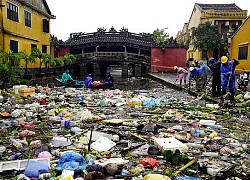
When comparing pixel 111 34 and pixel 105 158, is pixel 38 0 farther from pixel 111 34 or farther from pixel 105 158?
pixel 105 158

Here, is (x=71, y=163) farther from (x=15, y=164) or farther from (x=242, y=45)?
(x=242, y=45)

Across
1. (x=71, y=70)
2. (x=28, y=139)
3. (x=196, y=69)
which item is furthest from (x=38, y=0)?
(x=28, y=139)

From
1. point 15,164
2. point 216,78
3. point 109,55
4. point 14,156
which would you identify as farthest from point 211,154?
point 109,55

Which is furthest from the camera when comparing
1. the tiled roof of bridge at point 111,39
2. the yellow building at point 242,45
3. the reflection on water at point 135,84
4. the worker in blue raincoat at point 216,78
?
the tiled roof of bridge at point 111,39

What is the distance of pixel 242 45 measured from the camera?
19.3 metres

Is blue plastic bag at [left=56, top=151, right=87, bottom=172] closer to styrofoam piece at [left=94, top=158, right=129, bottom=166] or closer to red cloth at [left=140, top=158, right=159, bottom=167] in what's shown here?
styrofoam piece at [left=94, top=158, right=129, bottom=166]

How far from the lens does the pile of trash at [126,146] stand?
325cm

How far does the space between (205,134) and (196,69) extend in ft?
20.8

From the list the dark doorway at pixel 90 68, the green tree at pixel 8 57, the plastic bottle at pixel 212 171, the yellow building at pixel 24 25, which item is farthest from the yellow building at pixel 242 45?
the plastic bottle at pixel 212 171

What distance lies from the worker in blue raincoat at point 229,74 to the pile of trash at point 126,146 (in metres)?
0.76

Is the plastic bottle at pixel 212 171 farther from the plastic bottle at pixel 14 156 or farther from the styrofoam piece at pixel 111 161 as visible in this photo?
the plastic bottle at pixel 14 156

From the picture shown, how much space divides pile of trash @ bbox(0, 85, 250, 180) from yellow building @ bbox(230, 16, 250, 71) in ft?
40.3

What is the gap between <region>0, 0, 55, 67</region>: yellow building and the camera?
15.8 metres

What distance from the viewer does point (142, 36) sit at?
2841 centimetres
